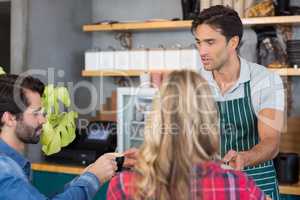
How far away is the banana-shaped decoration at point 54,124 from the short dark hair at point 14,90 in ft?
0.35

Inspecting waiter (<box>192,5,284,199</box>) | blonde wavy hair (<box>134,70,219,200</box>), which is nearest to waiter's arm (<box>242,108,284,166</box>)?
waiter (<box>192,5,284,199</box>)

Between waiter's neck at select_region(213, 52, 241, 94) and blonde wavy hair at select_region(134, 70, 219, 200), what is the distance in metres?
0.91

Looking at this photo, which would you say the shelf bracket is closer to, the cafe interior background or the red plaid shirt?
the cafe interior background

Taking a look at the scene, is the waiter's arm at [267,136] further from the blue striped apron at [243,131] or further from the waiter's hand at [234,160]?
the waiter's hand at [234,160]

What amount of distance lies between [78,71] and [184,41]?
93 centimetres

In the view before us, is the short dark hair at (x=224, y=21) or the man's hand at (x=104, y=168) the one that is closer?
the man's hand at (x=104, y=168)

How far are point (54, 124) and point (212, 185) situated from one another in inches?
35.5

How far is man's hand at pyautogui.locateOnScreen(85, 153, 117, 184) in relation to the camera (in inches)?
64.1

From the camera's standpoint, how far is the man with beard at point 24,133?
5.06ft

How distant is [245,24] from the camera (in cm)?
323

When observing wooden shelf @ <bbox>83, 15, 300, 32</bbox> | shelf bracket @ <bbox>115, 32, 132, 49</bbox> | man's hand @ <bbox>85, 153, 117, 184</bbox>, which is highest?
wooden shelf @ <bbox>83, 15, 300, 32</bbox>

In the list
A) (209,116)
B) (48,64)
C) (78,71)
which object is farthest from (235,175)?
(78,71)

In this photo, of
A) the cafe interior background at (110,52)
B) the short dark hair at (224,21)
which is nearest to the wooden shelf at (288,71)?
the cafe interior background at (110,52)

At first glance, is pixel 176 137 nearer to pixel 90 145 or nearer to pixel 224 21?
pixel 224 21
